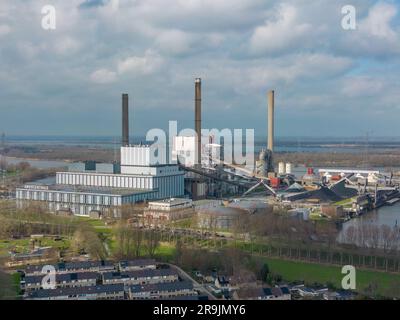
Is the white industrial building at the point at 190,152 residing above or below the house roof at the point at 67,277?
above

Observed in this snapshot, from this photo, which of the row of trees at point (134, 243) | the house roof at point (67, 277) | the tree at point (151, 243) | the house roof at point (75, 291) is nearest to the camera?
the house roof at point (75, 291)

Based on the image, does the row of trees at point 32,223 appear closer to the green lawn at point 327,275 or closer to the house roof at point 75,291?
the house roof at point 75,291

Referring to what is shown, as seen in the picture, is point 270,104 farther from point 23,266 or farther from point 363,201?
point 23,266

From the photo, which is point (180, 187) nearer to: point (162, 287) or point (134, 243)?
point (134, 243)

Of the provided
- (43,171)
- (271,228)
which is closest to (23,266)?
(271,228)

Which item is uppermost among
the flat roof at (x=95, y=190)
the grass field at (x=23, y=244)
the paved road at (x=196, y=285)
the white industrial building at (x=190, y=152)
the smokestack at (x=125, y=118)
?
the smokestack at (x=125, y=118)

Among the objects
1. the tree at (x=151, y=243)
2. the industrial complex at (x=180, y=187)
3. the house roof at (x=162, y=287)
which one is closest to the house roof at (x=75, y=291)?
the house roof at (x=162, y=287)
